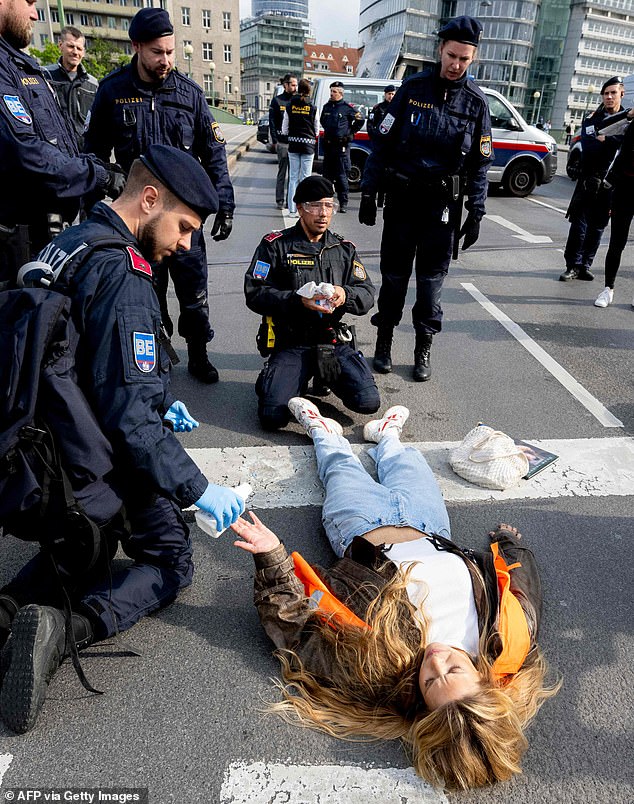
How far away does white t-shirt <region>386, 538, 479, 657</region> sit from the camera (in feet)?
6.95

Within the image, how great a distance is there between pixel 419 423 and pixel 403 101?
233cm

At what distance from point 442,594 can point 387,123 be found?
3547 millimetres

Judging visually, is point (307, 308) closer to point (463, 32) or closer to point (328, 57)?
point (463, 32)

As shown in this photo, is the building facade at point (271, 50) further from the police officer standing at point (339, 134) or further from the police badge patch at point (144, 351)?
Answer: the police badge patch at point (144, 351)

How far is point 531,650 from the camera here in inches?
89.6

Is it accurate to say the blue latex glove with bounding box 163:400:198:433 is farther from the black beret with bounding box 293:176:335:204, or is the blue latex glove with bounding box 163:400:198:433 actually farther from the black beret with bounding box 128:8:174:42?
the black beret with bounding box 128:8:174:42

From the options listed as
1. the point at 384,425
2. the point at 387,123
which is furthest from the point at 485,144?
the point at 384,425

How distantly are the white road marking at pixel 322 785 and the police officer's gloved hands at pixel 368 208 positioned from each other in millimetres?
3801

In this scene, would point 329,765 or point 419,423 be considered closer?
point 329,765

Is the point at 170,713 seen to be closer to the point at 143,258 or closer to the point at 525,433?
the point at 143,258

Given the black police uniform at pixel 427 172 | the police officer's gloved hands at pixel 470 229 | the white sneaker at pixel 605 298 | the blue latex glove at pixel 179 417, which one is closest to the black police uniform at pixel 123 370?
the blue latex glove at pixel 179 417

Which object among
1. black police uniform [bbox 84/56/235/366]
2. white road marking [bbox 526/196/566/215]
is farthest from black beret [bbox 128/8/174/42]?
white road marking [bbox 526/196/566/215]

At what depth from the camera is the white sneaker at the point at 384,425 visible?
12.6ft

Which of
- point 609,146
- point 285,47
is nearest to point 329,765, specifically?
point 609,146
